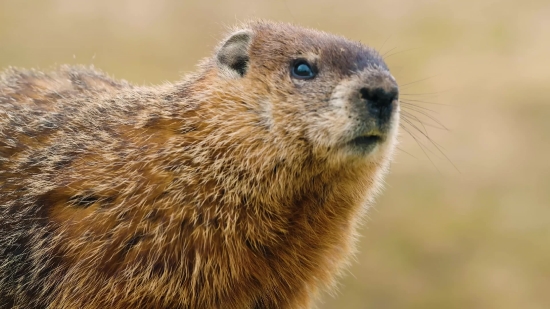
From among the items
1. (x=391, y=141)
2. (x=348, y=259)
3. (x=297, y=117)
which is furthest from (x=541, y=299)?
(x=297, y=117)

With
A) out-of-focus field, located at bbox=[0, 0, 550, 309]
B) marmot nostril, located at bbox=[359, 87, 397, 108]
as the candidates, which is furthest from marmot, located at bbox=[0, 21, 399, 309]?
out-of-focus field, located at bbox=[0, 0, 550, 309]

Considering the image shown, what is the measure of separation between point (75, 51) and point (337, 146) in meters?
4.03

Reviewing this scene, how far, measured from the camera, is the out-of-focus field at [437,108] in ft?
13.2

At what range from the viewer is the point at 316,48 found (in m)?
2.06

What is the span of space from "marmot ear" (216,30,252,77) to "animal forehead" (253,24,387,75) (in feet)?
0.16

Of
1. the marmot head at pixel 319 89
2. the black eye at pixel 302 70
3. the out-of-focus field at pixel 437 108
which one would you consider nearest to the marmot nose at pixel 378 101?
the marmot head at pixel 319 89

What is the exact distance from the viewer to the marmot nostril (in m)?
1.83

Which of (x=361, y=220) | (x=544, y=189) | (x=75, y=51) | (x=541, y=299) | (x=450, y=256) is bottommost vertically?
(x=541, y=299)

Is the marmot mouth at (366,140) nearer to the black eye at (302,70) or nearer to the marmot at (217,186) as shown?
the marmot at (217,186)

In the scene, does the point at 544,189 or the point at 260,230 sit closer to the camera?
the point at 260,230

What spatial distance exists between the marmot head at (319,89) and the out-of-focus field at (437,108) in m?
1.55

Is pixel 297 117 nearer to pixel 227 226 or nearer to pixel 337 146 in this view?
pixel 337 146

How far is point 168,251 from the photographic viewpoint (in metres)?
1.95

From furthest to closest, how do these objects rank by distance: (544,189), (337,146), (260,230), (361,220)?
(544,189) < (361,220) < (260,230) < (337,146)
